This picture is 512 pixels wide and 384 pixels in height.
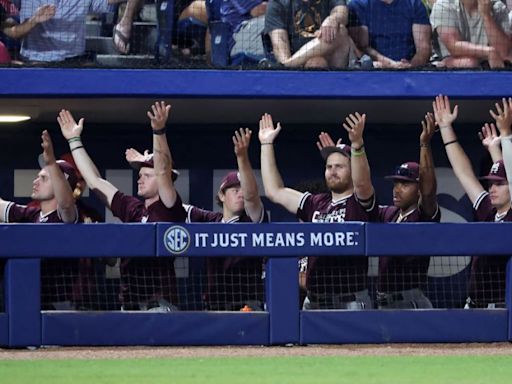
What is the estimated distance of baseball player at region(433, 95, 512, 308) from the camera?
10.3 metres

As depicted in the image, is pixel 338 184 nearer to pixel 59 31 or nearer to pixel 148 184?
pixel 148 184

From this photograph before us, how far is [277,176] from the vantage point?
10.6 m

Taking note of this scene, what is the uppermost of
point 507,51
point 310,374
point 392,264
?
point 507,51

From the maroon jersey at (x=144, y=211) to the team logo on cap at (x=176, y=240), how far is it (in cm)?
32

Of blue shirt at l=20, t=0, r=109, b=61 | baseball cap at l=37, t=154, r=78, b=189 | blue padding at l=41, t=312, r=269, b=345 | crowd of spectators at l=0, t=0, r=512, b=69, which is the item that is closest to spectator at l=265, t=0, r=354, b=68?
crowd of spectators at l=0, t=0, r=512, b=69

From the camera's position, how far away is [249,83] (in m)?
11.1

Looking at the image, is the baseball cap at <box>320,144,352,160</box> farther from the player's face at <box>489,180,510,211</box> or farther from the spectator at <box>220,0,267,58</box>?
the spectator at <box>220,0,267,58</box>

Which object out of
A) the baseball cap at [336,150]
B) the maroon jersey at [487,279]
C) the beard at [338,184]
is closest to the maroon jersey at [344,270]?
the beard at [338,184]

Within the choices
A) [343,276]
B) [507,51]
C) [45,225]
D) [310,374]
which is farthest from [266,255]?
[507,51]

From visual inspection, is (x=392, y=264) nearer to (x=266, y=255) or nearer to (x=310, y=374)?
(x=266, y=255)

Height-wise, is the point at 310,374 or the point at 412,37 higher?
the point at 412,37

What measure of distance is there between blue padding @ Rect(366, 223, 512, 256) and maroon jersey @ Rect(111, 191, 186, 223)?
1.48m

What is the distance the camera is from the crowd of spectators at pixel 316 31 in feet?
36.5

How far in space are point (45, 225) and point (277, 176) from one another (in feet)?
6.42
